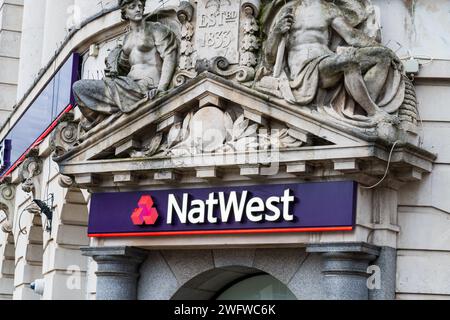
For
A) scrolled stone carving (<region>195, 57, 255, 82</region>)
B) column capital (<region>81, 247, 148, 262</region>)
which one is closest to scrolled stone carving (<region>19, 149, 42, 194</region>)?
column capital (<region>81, 247, 148, 262</region>)

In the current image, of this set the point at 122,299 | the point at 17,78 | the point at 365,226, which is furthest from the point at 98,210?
the point at 17,78

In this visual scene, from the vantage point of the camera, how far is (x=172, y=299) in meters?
18.7

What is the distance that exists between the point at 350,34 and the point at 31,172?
33.1ft

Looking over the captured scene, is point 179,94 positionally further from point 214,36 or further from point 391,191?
point 391,191

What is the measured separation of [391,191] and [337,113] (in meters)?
1.40

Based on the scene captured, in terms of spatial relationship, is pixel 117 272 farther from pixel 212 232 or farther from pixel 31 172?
pixel 31 172

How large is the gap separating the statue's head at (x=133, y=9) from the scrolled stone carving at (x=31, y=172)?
262 inches

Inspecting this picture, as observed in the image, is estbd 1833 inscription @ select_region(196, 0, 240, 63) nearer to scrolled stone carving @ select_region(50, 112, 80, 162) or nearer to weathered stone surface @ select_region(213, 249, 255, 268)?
weathered stone surface @ select_region(213, 249, 255, 268)

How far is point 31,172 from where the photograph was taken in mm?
25297

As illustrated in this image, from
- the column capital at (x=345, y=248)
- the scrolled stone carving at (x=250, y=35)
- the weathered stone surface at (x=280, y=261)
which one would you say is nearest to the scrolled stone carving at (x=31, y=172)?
the scrolled stone carving at (x=250, y=35)

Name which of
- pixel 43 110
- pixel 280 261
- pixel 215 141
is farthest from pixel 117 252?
pixel 43 110

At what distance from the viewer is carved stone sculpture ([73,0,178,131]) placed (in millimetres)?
18938
